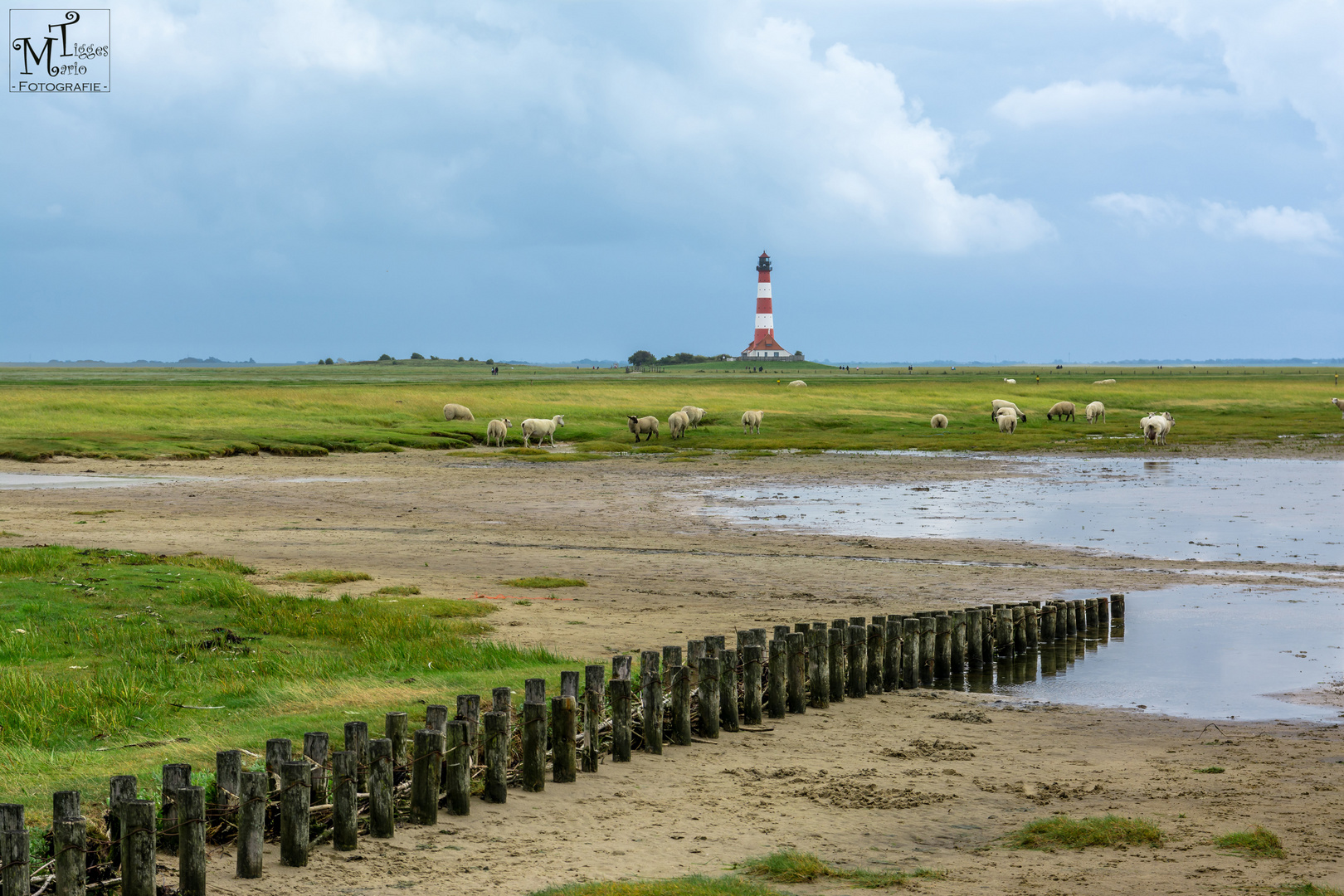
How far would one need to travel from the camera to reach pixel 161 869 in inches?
306

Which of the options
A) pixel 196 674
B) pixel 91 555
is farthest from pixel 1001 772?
pixel 91 555

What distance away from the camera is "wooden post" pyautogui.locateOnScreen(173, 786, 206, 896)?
7293 mm

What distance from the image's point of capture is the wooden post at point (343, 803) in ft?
27.2

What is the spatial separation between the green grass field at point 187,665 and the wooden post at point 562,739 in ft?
4.86

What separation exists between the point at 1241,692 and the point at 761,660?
5709 millimetres

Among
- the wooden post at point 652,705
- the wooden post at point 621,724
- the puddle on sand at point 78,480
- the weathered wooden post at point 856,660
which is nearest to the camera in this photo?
the wooden post at point 621,724

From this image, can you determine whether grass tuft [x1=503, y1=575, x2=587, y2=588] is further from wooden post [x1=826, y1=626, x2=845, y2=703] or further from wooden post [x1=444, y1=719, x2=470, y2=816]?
wooden post [x1=444, y1=719, x2=470, y2=816]

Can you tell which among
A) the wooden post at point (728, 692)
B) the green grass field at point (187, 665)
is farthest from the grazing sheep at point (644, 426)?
the wooden post at point (728, 692)

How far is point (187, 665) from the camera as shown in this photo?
41.7 feet

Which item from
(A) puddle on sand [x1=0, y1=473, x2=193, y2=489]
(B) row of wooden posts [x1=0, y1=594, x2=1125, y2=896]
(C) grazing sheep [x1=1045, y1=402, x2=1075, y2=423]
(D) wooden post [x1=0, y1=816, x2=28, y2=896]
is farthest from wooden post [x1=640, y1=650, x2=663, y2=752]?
(C) grazing sheep [x1=1045, y1=402, x2=1075, y2=423]

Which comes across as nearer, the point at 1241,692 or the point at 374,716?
the point at 374,716

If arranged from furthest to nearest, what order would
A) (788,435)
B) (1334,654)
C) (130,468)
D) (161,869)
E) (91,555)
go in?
(788,435)
(130,468)
(91,555)
(1334,654)
(161,869)

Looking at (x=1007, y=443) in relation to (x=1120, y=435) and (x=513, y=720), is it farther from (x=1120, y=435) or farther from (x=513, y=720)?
(x=513, y=720)

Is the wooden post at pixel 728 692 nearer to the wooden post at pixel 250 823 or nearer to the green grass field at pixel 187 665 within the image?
the green grass field at pixel 187 665
